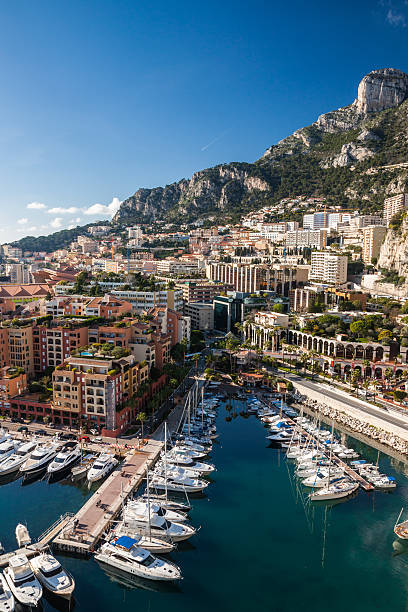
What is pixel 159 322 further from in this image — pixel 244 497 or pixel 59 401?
pixel 244 497

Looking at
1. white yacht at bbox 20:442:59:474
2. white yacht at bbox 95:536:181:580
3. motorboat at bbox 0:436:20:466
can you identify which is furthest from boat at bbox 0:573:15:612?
motorboat at bbox 0:436:20:466

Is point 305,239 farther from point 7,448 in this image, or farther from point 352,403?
point 7,448

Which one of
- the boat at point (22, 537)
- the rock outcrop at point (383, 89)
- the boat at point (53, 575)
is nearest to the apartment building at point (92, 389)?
the boat at point (22, 537)

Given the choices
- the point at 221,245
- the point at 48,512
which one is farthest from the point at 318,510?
the point at 221,245

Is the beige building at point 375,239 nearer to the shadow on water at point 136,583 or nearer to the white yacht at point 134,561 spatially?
the white yacht at point 134,561

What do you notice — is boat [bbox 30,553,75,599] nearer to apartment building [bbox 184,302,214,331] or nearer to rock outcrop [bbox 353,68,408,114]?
apartment building [bbox 184,302,214,331]

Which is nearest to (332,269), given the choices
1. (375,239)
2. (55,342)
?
(375,239)
